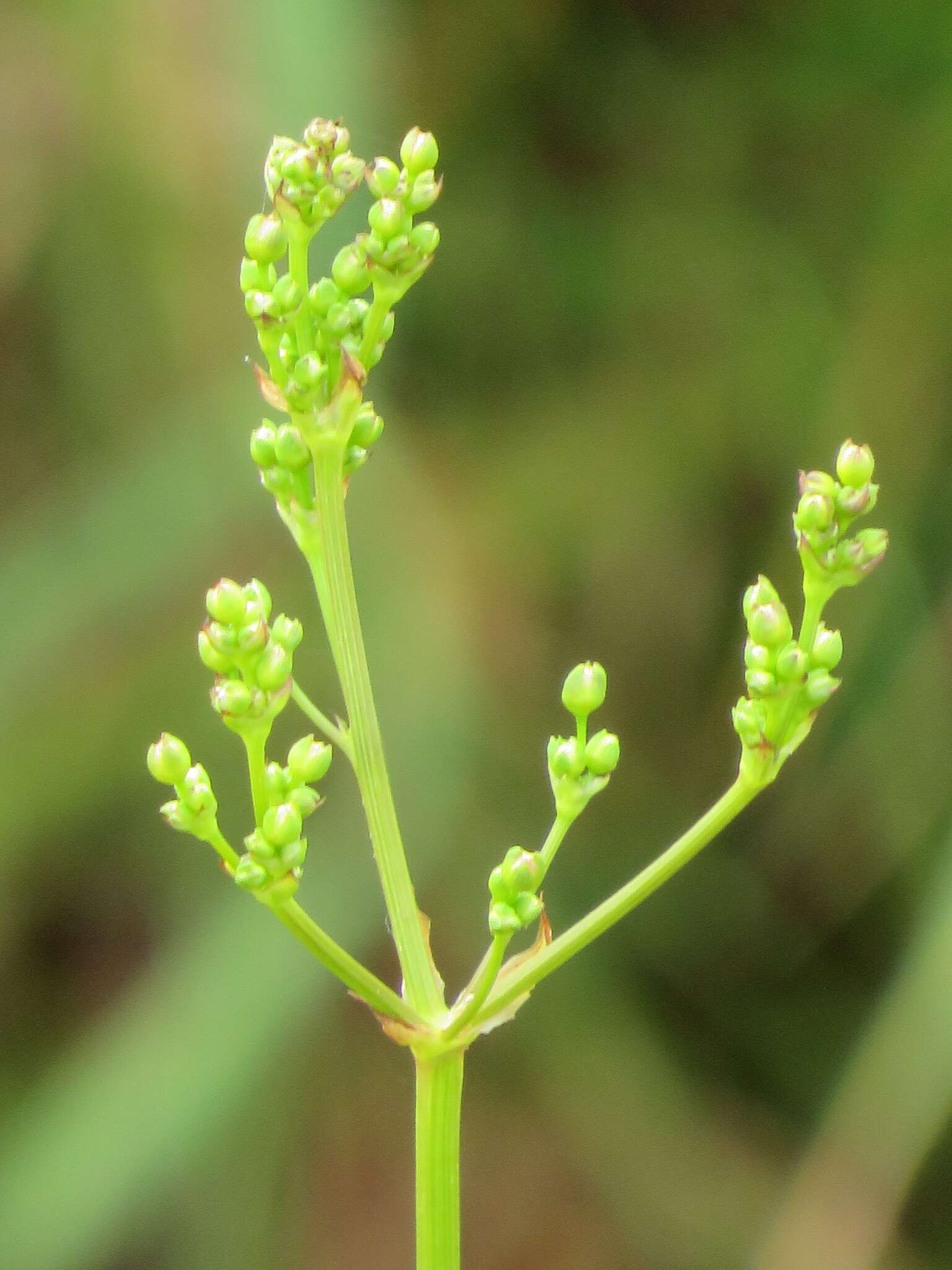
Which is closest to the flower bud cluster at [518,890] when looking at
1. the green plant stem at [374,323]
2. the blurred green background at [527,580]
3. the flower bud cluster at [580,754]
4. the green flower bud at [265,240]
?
the flower bud cluster at [580,754]

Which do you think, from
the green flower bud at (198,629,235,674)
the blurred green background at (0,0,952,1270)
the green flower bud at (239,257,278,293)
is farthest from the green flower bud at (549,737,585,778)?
the blurred green background at (0,0,952,1270)

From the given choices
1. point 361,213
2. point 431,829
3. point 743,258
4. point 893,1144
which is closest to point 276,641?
point 361,213

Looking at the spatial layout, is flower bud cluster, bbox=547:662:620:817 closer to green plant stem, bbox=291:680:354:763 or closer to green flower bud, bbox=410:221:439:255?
green plant stem, bbox=291:680:354:763

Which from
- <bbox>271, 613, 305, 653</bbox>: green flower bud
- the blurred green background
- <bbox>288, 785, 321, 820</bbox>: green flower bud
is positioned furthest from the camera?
the blurred green background

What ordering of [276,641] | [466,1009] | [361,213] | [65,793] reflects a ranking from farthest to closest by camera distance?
[65,793], [361,213], [276,641], [466,1009]

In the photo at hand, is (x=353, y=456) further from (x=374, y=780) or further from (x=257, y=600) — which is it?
(x=374, y=780)

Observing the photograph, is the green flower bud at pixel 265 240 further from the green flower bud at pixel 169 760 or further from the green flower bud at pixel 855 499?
the green flower bud at pixel 855 499

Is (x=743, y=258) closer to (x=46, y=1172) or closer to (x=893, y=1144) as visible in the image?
(x=893, y=1144)
